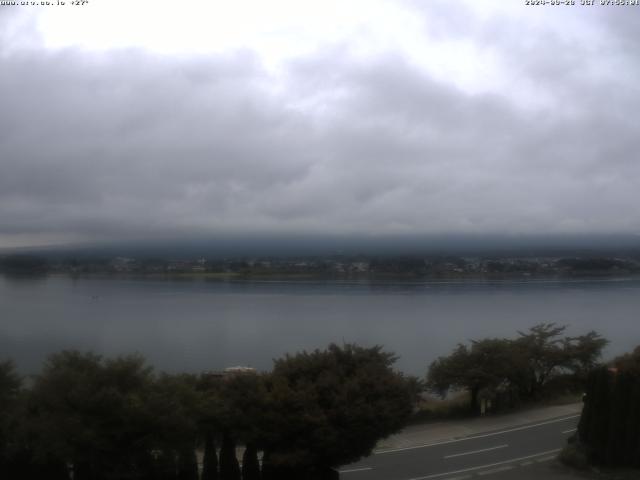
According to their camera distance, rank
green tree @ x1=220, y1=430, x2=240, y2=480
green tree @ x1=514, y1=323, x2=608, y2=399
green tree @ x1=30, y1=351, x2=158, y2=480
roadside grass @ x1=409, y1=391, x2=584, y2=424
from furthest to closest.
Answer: green tree @ x1=514, y1=323, x2=608, y2=399
roadside grass @ x1=409, y1=391, x2=584, y2=424
green tree @ x1=220, y1=430, x2=240, y2=480
green tree @ x1=30, y1=351, x2=158, y2=480

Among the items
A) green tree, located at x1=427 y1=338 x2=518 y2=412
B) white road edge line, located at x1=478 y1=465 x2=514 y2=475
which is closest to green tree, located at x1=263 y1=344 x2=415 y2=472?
white road edge line, located at x1=478 y1=465 x2=514 y2=475

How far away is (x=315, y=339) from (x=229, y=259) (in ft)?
63.2

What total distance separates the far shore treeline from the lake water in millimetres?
11587

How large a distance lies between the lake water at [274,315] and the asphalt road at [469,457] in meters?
11.3

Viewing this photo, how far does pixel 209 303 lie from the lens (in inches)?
1891

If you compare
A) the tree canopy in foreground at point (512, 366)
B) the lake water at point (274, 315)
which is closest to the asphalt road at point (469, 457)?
the tree canopy in foreground at point (512, 366)

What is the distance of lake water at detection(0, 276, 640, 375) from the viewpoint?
1165 inches

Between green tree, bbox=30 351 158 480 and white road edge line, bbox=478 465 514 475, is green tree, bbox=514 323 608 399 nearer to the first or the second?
white road edge line, bbox=478 465 514 475

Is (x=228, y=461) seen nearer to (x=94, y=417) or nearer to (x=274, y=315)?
(x=94, y=417)

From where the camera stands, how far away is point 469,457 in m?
15.0

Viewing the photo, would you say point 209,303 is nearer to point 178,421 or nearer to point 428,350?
point 428,350

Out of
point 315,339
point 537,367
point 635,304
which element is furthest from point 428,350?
point 635,304

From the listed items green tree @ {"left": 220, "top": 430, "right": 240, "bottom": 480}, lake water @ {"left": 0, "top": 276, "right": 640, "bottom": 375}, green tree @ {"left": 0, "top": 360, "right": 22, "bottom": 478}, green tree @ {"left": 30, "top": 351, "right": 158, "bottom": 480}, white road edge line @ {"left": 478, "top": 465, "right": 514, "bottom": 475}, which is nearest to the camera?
green tree @ {"left": 30, "top": 351, "right": 158, "bottom": 480}

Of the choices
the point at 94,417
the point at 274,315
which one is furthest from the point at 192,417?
the point at 274,315
